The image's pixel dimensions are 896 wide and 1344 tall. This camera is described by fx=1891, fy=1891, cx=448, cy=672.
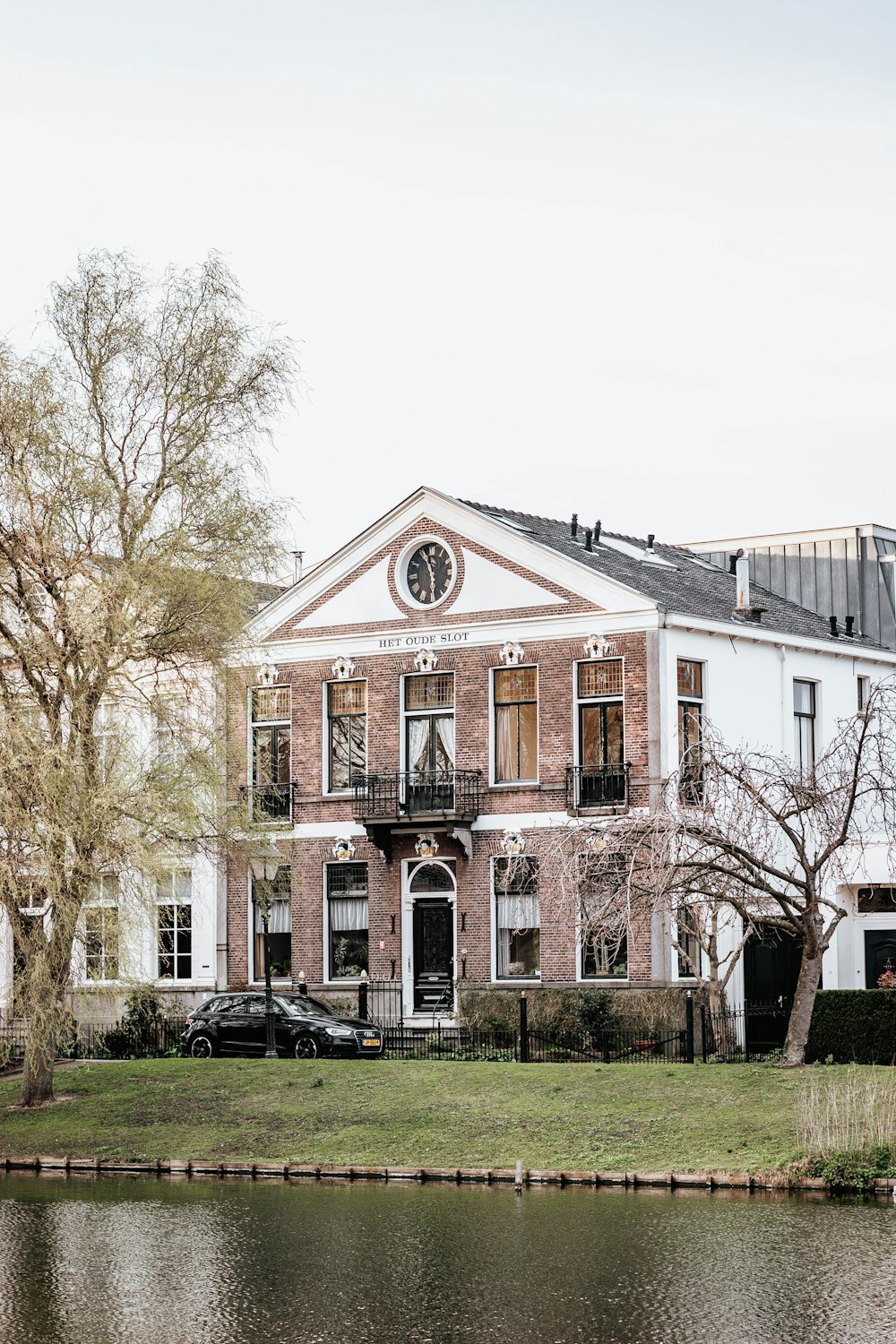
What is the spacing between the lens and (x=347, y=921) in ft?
128

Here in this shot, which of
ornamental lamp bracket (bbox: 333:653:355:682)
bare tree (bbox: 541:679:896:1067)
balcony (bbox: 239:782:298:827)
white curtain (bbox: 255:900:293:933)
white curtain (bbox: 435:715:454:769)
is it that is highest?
ornamental lamp bracket (bbox: 333:653:355:682)

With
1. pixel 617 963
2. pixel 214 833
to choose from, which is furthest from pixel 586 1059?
pixel 214 833

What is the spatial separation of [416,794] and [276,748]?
4.16m

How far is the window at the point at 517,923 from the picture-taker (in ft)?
120

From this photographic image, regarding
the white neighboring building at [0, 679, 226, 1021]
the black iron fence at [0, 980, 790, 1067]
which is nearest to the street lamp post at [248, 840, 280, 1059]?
the white neighboring building at [0, 679, 226, 1021]

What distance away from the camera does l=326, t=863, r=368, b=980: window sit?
3888 centimetres

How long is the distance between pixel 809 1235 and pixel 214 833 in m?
13.6

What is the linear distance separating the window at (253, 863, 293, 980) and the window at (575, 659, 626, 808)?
23.3ft

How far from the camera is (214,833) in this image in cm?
2925

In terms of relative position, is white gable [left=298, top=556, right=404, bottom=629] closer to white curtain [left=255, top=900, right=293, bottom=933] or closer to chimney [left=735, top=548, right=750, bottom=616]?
white curtain [left=255, top=900, right=293, bottom=933]

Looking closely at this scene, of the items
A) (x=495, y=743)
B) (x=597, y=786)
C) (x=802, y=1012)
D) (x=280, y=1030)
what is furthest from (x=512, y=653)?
(x=802, y=1012)

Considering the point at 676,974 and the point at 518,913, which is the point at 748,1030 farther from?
the point at 518,913

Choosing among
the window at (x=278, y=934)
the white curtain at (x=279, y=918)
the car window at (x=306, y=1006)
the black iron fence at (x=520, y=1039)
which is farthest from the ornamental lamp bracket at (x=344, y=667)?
the car window at (x=306, y=1006)

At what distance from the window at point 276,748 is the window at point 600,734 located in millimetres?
6442
